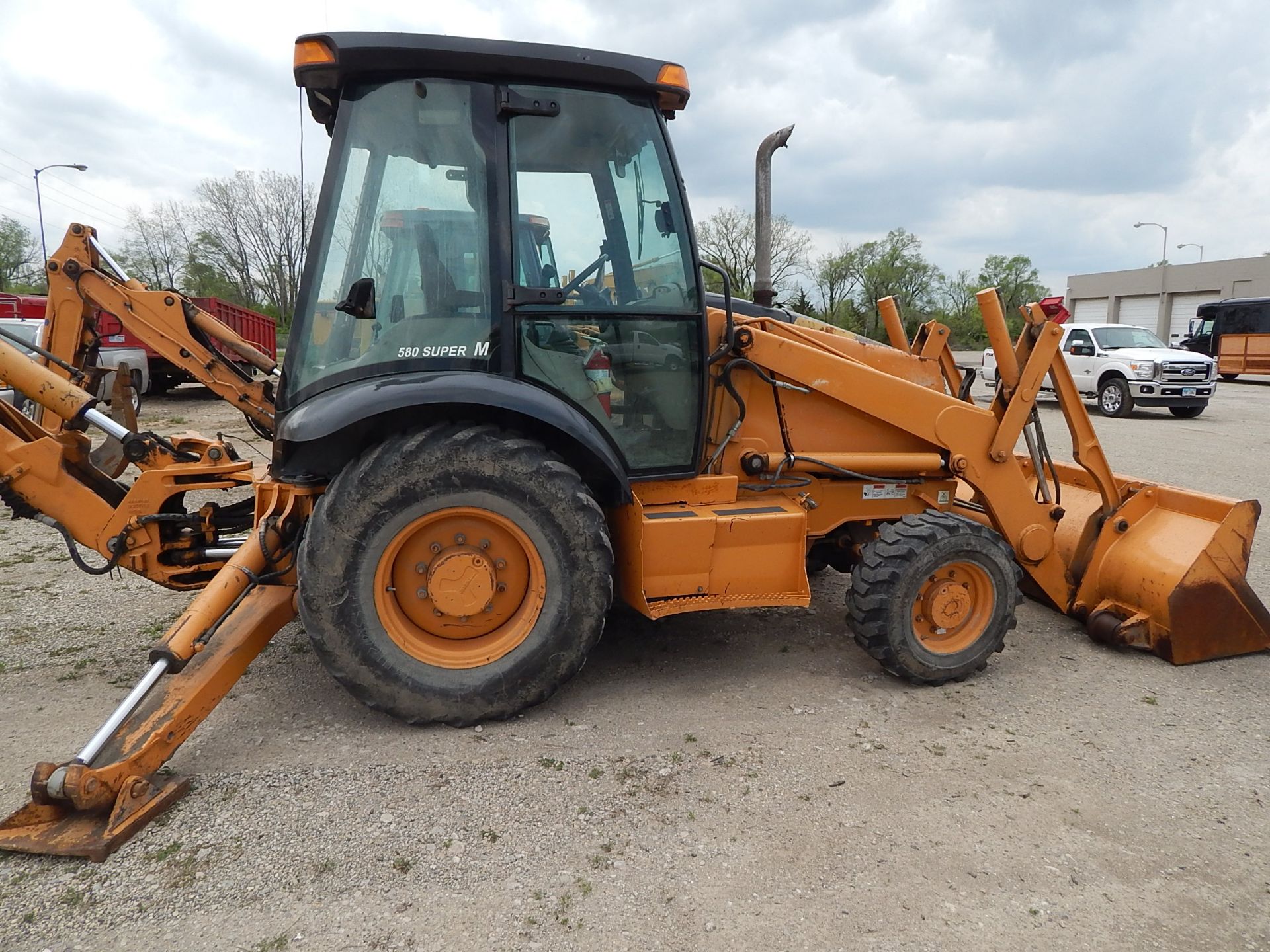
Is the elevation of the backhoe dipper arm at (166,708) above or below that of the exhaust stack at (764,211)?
below

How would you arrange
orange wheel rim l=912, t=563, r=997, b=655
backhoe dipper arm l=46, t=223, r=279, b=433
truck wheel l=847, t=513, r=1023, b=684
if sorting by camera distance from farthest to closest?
backhoe dipper arm l=46, t=223, r=279, b=433 < orange wheel rim l=912, t=563, r=997, b=655 < truck wheel l=847, t=513, r=1023, b=684

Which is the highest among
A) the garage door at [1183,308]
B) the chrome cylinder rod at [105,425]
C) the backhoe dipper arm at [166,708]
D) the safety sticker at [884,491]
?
the garage door at [1183,308]

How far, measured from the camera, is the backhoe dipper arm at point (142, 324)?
4703 mm

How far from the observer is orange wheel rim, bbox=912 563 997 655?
3.97 meters

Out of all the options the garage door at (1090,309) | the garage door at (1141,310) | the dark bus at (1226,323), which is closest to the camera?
the dark bus at (1226,323)

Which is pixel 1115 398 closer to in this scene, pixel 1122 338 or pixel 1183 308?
pixel 1122 338

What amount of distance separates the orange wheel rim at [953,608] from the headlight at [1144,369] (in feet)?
47.3

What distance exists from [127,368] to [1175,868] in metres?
5.95

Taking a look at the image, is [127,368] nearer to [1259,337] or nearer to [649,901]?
[649,901]

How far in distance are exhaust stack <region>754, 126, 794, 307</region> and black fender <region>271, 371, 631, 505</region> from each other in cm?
176

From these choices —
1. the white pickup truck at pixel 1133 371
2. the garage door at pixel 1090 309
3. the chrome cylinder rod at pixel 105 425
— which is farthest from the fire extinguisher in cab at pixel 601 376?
the garage door at pixel 1090 309

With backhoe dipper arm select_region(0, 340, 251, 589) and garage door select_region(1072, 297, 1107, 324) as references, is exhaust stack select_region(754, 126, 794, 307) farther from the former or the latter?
garage door select_region(1072, 297, 1107, 324)

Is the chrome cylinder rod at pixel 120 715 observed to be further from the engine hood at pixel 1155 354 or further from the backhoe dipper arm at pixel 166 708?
the engine hood at pixel 1155 354

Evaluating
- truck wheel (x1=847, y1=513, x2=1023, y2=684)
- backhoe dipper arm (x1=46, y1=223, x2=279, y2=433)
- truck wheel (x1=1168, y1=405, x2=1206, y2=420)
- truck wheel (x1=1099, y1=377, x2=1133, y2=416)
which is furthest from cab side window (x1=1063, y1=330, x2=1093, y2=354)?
backhoe dipper arm (x1=46, y1=223, x2=279, y2=433)
